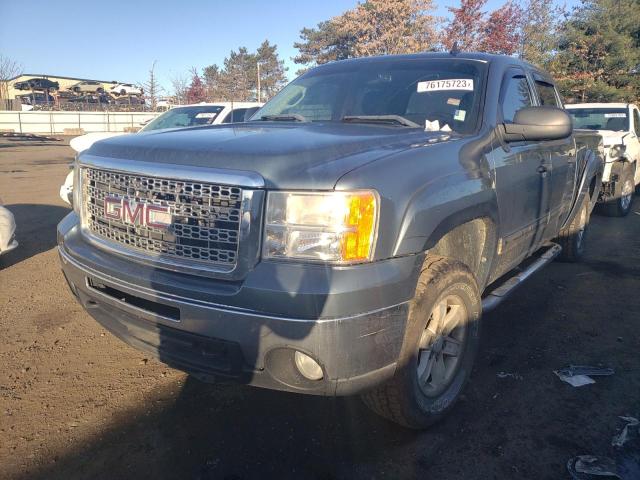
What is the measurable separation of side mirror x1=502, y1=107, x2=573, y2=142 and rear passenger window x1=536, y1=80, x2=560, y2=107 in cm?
120

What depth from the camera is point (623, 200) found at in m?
8.23

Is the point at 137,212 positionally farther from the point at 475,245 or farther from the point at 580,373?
the point at 580,373

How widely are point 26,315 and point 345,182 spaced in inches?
134

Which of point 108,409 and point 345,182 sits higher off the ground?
point 345,182

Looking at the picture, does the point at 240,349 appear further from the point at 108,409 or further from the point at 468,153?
the point at 468,153

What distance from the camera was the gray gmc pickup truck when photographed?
196 cm

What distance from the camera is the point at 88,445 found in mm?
2465

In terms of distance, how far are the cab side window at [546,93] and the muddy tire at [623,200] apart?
4.11m

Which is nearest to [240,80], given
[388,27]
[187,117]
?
[388,27]

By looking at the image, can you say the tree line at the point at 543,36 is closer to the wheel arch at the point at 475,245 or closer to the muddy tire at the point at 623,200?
the muddy tire at the point at 623,200

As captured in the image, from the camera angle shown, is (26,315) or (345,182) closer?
(345,182)

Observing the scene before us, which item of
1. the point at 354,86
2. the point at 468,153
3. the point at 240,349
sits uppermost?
the point at 354,86

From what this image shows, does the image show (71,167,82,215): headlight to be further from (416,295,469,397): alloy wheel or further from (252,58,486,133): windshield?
(416,295,469,397): alloy wheel

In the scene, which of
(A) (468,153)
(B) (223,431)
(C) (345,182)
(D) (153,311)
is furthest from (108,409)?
(A) (468,153)
